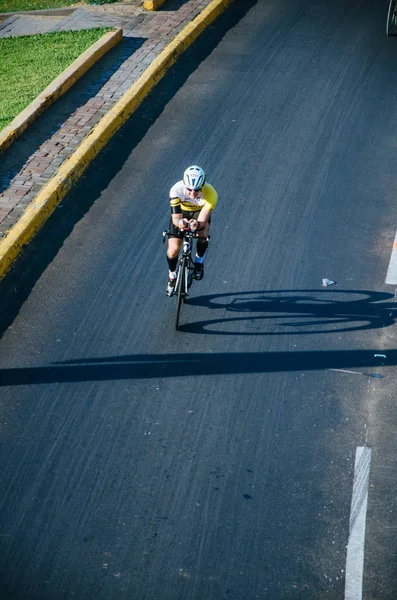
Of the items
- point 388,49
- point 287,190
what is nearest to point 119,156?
point 287,190

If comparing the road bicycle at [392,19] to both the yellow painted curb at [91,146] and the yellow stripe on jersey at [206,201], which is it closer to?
the yellow painted curb at [91,146]

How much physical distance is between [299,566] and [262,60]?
11.8 meters

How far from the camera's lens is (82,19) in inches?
706

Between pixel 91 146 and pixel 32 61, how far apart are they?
14.4 ft

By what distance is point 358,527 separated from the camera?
713 cm

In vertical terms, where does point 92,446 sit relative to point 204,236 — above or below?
below

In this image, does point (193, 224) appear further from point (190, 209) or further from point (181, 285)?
point (181, 285)

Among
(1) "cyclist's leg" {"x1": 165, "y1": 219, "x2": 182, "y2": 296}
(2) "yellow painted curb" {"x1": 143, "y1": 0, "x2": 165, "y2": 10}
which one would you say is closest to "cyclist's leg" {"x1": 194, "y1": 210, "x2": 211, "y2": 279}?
(1) "cyclist's leg" {"x1": 165, "y1": 219, "x2": 182, "y2": 296}

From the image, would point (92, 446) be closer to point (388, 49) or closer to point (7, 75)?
point (7, 75)

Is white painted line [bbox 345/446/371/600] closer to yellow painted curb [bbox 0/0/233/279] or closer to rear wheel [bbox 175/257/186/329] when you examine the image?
rear wheel [bbox 175/257/186/329]

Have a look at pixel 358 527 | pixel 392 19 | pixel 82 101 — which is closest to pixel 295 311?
pixel 358 527

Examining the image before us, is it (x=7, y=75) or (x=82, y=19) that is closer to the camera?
(x=7, y=75)

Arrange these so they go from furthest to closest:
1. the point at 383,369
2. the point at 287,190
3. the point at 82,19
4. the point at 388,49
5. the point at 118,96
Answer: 1. the point at 82,19
2. the point at 388,49
3. the point at 118,96
4. the point at 287,190
5. the point at 383,369

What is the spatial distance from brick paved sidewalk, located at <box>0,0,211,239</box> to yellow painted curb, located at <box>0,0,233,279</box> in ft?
0.53
